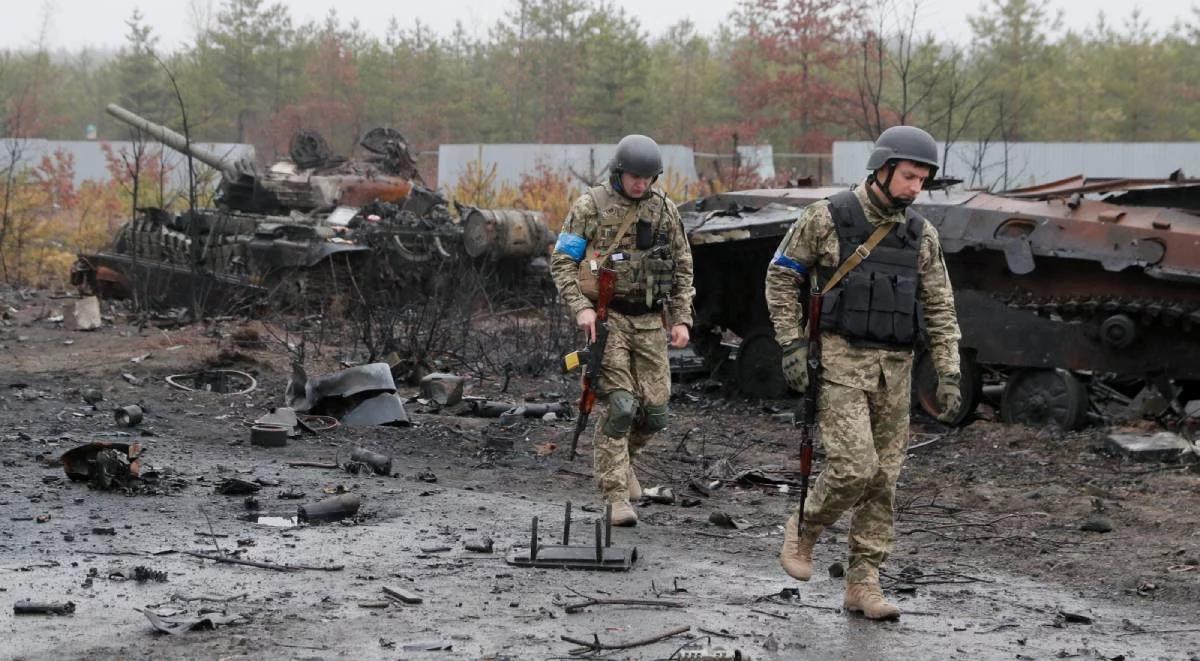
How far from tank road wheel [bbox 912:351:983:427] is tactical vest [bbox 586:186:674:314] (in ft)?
13.8

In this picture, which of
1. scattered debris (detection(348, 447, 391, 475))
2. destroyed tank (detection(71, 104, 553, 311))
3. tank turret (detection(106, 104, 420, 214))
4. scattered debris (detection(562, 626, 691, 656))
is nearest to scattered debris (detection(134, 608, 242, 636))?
scattered debris (detection(562, 626, 691, 656))

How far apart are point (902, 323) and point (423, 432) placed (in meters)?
5.24

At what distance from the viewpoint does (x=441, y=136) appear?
5366 cm

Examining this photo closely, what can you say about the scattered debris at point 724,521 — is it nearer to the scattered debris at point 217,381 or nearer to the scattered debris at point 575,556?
the scattered debris at point 575,556

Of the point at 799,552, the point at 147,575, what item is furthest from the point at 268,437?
the point at 799,552

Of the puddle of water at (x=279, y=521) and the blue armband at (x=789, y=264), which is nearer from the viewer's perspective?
the blue armband at (x=789, y=264)

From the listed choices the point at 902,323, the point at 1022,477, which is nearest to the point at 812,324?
the point at 902,323

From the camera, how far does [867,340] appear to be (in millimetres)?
5445

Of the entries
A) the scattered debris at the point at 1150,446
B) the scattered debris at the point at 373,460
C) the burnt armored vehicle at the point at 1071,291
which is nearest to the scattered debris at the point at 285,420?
the scattered debris at the point at 373,460

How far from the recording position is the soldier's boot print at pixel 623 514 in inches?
280

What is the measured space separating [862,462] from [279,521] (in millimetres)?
2988

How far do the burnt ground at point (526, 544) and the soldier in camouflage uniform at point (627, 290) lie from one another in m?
0.45

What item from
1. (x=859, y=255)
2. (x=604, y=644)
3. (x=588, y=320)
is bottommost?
(x=604, y=644)

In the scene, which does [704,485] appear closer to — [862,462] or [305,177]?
[862,462]
